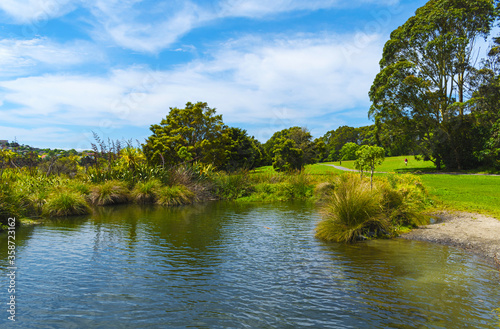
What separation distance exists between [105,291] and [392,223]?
29.5 feet

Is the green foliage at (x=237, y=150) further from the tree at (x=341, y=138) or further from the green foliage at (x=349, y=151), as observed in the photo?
the tree at (x=341, y=138)

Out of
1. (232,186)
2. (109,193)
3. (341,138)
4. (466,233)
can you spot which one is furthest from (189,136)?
(341,138)

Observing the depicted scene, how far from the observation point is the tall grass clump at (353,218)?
9.91 m

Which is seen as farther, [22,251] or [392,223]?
[392,223]

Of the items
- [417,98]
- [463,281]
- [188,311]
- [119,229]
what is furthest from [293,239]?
[417,98]

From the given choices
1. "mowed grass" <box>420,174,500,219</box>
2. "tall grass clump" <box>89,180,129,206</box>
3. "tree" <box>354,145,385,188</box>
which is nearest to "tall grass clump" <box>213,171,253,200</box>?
"tall grass clump" <box>89,180,129,206</box>

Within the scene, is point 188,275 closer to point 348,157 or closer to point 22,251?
point 22,251

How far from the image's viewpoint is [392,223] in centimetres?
1107

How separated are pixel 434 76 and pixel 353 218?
3604 centimetres

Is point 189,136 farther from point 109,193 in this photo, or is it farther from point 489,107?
point 489,107

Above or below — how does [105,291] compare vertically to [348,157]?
below

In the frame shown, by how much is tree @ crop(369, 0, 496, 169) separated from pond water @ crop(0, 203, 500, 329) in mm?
31346

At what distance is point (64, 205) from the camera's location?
14.9 metres

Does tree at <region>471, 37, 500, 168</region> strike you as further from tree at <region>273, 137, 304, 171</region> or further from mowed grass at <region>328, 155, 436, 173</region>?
tree at <region>273, 137, 304, 171</region>
